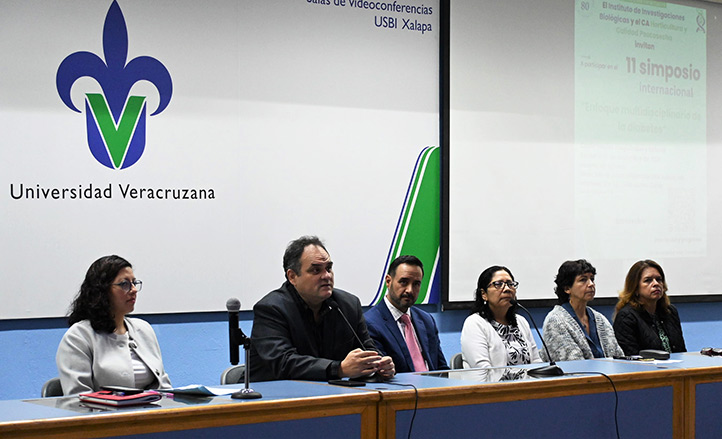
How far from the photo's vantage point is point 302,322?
3287 mm

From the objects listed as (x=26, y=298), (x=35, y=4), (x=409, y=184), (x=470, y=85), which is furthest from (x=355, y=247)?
(x=35, y=4)

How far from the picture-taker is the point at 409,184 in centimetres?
480

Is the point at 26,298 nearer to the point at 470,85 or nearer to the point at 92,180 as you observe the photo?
the point at 92,180

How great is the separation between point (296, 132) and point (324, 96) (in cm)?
26

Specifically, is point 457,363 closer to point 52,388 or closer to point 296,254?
point 296,254

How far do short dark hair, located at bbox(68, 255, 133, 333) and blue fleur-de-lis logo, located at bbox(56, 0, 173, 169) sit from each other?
1010 millimetres

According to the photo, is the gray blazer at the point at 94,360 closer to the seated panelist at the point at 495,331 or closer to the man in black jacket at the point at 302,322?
the man in black jacket at the point at 302,322

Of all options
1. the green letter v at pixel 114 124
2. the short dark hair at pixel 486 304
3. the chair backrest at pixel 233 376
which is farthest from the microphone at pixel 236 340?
the green letter v at pixel 114 124

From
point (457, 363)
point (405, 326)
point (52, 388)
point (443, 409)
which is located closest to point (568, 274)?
point (457, 363)

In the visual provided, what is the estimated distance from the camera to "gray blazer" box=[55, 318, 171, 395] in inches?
120

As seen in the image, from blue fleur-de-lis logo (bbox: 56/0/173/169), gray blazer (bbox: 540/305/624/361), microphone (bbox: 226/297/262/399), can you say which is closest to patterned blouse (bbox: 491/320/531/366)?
gray blazer (bbox: 540/305/624/361)

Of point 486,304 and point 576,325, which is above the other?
point 486,304

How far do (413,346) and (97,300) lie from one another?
1406 mm

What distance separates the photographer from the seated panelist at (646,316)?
4.46 meters
